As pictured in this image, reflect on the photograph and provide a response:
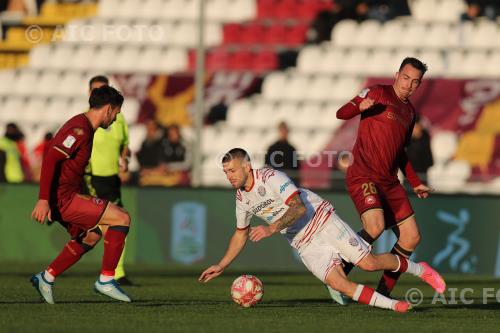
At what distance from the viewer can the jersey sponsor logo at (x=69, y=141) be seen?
11297 mm

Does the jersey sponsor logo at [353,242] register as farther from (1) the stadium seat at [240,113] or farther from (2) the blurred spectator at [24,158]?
(1) the stadium seat at [240,113]

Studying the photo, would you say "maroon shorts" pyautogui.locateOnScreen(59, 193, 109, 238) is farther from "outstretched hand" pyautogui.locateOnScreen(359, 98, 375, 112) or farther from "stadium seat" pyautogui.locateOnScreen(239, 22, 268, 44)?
"stadium seat" pyautogui.locateOnScreen(239, 22, 268, 44)

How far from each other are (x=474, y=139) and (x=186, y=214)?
660cm

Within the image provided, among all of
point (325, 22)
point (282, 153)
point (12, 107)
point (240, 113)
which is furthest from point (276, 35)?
point (282, 153)

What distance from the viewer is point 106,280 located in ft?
38.8

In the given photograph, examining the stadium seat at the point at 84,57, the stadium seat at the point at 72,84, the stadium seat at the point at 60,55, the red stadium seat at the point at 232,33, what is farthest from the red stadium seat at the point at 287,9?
the stadium seat at the point at 60,55

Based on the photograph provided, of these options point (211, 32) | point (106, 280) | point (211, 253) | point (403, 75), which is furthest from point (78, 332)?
point (211, 32)

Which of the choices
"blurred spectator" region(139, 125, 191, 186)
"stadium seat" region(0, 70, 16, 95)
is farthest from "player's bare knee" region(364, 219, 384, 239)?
"stadium seat" region(0, 70, 16, 95)

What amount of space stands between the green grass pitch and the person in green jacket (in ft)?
3.66

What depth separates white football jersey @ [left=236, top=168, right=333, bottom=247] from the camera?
1109 centimetres

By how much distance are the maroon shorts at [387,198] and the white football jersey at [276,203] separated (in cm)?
65

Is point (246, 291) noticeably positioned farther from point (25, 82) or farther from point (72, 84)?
point (25, 82)

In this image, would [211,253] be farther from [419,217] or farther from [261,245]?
[419,217]

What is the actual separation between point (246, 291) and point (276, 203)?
3.33ft
